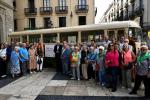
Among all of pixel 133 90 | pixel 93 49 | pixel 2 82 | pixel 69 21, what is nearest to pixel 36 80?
pixel 2 82

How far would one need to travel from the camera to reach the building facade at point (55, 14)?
48.5 m

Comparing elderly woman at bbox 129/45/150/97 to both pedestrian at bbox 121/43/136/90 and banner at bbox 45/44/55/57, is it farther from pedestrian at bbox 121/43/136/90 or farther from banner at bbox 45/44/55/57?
banner at bbox 45/44/55/57

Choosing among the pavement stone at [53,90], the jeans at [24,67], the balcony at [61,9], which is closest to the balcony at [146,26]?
the balcony at [61,9]

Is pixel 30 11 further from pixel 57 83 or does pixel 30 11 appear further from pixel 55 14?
pixel 57 83

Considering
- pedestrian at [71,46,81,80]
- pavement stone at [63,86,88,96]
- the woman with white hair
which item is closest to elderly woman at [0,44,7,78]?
the woman with white hair

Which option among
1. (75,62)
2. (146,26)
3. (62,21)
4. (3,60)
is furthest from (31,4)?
(75,62)

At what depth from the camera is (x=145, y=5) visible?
4584cm

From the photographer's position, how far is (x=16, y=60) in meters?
16.0

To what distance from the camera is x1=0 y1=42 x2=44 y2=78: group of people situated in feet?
52.7

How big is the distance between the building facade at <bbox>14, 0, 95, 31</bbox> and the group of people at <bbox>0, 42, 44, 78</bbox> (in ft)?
101

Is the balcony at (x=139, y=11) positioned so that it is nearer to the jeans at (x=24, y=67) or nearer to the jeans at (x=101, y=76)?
the jeans at (x=24, y=67)

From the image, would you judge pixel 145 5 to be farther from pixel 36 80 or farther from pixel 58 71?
pixel 36 80

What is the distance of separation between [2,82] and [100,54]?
4.78m

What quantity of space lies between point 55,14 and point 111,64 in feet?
122
